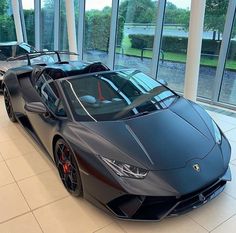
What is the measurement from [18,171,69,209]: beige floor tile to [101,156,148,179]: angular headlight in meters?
0.65

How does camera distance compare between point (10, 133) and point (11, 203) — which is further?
point (10, 133)

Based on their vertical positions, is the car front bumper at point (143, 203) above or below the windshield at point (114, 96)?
below

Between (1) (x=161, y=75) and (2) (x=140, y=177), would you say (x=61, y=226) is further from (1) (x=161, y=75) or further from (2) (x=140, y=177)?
(1) (x=161, y=75)

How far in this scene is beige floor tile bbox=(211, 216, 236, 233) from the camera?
171cm

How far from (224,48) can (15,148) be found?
3.30 metres

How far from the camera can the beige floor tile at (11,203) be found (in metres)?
1.92

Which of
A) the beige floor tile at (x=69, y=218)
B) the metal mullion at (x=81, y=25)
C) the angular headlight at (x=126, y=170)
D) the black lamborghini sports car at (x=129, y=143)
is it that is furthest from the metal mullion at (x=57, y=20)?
the angular headlight at (x=126, y=170)

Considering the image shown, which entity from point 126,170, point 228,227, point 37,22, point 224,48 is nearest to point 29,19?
point 37,22

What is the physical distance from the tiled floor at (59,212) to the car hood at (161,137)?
404 millimetres

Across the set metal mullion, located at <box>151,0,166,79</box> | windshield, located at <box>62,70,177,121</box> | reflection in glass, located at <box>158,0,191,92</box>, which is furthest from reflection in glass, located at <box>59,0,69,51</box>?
windshield, located at <box>62,70,177,121</box>

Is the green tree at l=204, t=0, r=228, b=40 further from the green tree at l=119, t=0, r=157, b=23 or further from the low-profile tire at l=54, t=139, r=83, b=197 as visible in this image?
the low-profile tire at l=54, t=139, r=83, b=197

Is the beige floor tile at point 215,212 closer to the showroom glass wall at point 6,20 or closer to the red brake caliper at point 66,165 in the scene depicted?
the red brake caliper at point 66,165

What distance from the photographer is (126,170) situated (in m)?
1.63

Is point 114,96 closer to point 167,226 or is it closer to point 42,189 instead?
point 42,189
